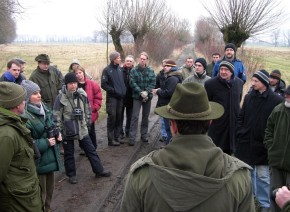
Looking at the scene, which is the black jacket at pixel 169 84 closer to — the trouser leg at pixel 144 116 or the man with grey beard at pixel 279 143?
the trouser leg at pixel 144 116

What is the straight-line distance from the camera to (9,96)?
9.31 feet

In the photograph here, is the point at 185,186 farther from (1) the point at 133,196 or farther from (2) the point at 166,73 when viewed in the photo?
(2) the point at 166,73

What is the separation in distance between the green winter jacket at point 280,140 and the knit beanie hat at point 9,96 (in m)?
2.95

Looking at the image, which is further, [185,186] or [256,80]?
[256,80]

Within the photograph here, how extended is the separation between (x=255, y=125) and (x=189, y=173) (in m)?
2.96

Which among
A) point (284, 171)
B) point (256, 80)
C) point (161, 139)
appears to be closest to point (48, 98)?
point (161, 139)

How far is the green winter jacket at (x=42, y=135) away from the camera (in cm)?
368

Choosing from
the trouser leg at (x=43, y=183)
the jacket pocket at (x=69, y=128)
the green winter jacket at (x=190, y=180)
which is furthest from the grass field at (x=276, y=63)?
the green winter jacket at (x=190, y=180)

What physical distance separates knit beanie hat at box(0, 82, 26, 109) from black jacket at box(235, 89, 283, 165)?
3.05 m

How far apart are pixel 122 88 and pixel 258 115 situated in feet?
11.6

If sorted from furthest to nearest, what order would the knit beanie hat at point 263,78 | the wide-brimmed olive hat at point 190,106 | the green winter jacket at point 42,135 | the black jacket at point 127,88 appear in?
the black jacket at point 127,88 → the knit beanie hat at point 263,78 → the green winter jacket at point 42,135 → the wide-brimmed olive hat at point 190,106

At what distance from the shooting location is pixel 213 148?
1.66 m

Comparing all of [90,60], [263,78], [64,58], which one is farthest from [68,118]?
[64,58]

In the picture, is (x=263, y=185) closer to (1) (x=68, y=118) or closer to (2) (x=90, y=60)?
(1) (x=68, y=118)
